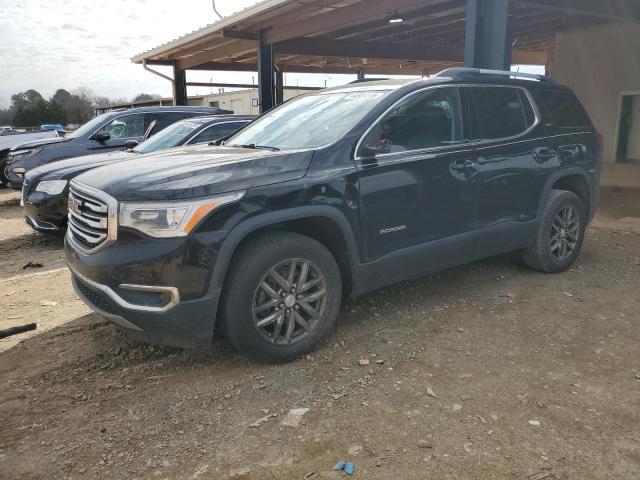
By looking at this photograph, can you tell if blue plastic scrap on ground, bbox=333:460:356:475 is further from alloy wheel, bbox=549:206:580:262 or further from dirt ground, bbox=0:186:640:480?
alloy wheel, bbox=549:206:580:262

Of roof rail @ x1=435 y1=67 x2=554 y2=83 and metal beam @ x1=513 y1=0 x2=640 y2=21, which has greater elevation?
metal beam @ x1=513 y1=0 x2=640 y2=21

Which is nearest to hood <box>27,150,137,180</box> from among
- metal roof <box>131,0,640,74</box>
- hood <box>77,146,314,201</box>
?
hood <box>77,146,314,201</box>

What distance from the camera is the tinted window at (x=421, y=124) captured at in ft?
12.9

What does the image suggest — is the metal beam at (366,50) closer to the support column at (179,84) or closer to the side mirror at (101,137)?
the support column at (179,84)

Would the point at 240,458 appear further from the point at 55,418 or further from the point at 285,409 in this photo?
the point at 55,418

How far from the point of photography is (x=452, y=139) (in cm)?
437

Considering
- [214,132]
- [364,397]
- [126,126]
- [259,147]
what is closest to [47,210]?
[214,132]

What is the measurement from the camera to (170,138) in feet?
25.1

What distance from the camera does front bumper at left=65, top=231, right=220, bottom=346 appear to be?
3.08m

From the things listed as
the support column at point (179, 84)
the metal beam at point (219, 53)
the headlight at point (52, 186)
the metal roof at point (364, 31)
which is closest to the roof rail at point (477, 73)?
the metal roof at point (364, 31)

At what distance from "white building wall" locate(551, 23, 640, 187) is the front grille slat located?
13.7 meters

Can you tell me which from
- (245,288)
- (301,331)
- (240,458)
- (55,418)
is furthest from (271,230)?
(55,418)

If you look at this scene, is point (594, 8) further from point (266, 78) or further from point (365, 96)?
point (365, 96)

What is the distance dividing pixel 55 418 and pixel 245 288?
130cm
